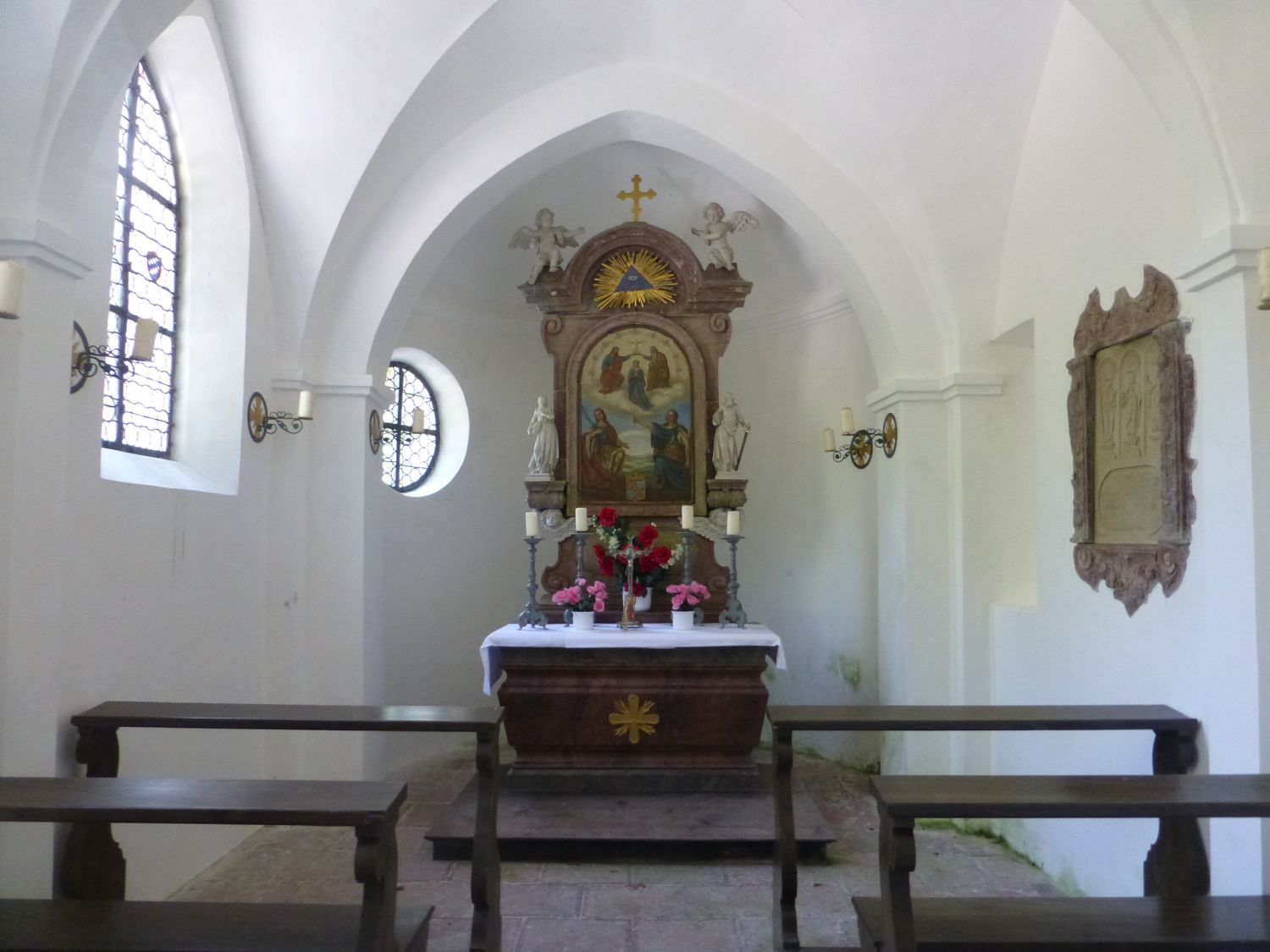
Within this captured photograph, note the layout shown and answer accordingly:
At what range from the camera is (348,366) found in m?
6.49

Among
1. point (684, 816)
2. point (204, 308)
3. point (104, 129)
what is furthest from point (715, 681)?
point (104, 129)

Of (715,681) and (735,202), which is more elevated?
→ (735,202)

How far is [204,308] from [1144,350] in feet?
16.9

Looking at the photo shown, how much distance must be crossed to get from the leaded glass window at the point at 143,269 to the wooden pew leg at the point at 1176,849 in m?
5.18

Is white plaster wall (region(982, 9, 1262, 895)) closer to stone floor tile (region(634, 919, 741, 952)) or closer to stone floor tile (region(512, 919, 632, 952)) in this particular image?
stone floor tile (region(634, 919, 741, 952))

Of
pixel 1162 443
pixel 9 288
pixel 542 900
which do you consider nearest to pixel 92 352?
pixel 9 288

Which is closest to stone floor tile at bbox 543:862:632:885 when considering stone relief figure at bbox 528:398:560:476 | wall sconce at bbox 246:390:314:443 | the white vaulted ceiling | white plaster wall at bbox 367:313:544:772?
white plaster wall at bbox 367:313:544:772

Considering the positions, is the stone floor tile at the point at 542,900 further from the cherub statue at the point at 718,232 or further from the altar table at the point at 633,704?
the cherub statue at the point at 718,232

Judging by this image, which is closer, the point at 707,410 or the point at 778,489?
the point at 707,410

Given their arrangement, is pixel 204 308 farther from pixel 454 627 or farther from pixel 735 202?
pixel 735 202

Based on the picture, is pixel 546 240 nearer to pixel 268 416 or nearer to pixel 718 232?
pixel 718 232

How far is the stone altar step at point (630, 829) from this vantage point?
529cm

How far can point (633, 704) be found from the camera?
6.20 metres

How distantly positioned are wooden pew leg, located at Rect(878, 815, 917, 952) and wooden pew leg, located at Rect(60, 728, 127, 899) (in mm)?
3104
